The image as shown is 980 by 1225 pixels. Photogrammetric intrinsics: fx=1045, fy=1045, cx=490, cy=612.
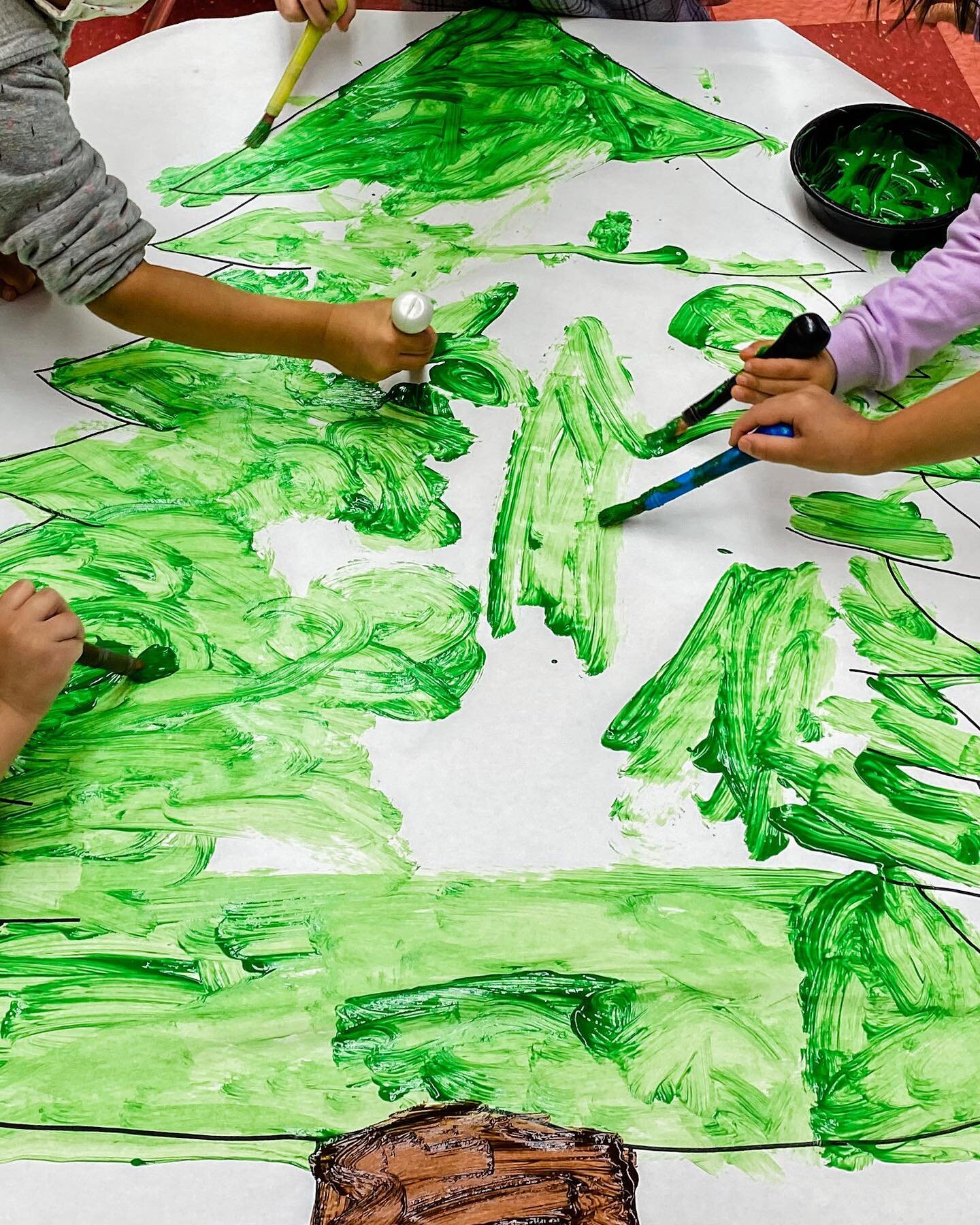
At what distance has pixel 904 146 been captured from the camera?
104 centimetres

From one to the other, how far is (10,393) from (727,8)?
108 centimetres

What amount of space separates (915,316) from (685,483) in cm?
26

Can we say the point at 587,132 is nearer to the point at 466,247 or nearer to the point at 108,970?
the point at 466,247

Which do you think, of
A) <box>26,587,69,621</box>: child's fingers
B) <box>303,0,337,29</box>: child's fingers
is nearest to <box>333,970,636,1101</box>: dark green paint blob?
<box>26,587,69,621</box>: child's fingers

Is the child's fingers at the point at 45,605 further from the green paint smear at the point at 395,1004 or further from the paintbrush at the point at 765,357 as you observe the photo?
the paintbrush at the point at 765,357

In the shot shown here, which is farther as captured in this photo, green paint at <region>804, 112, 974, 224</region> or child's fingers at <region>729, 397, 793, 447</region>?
green paint at <region>804, 112, 974, 224</region>

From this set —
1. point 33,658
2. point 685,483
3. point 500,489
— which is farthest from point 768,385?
point 33,658

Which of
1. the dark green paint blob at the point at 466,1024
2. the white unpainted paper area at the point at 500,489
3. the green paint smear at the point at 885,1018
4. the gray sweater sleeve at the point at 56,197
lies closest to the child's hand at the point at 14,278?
the white unpainted paper area at the point at 500,489

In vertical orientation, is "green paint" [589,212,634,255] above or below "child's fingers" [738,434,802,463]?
above

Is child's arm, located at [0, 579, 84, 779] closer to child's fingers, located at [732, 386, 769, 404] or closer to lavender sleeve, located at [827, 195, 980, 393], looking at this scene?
child's fingers, located at [732, 386, 769, 404]

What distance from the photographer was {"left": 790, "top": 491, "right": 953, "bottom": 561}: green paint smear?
83 cm

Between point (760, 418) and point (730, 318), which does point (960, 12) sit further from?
point (760, 418)

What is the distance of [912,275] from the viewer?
904mm

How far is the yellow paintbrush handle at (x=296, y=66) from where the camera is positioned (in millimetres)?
1063
